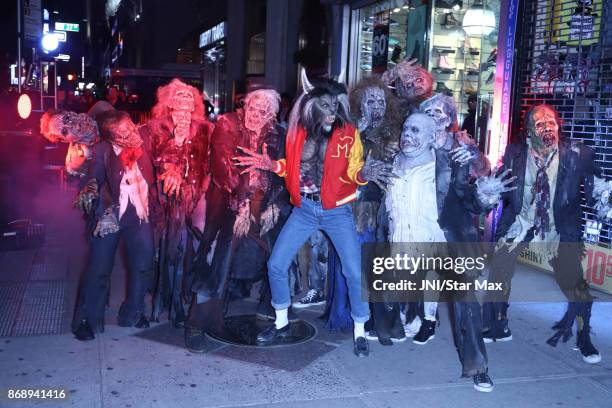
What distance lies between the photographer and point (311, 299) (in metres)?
6.36

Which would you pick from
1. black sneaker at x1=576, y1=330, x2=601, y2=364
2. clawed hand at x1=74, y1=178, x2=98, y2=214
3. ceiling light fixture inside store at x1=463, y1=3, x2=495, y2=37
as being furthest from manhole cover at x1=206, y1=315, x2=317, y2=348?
ceiling light fixture inside store at x1=463, y1=3, x2=495, y2=37

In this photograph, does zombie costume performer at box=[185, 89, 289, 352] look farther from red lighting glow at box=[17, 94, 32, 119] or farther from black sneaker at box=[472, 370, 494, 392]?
red lighting glow at box=[17, 94, 32, 119]

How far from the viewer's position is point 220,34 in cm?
2592

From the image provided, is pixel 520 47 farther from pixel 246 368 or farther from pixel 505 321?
pixel 246 368

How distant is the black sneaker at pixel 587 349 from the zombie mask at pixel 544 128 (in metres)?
1.43

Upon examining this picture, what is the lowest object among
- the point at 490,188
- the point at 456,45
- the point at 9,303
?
the point at 9,303

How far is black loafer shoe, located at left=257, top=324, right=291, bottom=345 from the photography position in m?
5.14

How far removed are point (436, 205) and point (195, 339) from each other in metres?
2.05

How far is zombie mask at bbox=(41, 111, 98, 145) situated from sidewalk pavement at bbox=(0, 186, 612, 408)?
154 centimetres

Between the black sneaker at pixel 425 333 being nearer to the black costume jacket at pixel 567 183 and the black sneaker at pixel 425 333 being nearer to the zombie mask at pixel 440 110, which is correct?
the black costume jacket at pixel 567 183

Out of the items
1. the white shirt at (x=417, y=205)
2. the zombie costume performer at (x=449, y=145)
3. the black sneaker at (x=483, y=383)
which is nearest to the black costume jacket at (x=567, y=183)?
the zombie costume performer at (x=449, y=145)

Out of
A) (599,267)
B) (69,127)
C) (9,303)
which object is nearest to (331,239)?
(69,127)

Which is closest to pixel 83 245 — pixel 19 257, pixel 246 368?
pixel 19 257

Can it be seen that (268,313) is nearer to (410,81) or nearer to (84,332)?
(84,332)
